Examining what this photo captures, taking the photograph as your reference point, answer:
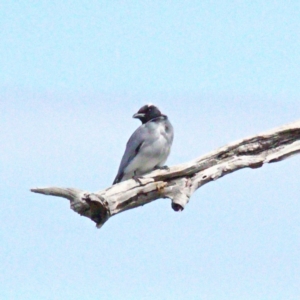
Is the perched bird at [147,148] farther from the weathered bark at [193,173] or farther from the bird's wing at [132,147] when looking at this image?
the weathered bark at [193,173]

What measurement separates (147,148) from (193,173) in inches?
134

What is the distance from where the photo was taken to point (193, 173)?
13859 mm

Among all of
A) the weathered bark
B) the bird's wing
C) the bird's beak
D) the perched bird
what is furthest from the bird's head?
the weathered bark

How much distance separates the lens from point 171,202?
44.3ft

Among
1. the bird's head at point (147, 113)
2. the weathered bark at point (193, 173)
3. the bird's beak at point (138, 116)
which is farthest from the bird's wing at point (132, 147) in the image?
the weathered bark at point (193, 173)

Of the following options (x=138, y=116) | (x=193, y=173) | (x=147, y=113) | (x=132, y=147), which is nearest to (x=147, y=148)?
(x=132, y=147)

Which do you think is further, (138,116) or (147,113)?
(138,116)

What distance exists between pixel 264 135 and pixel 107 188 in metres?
2.46

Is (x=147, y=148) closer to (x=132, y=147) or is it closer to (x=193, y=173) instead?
(x=132, y=147)

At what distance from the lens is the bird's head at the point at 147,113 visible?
18.6 meters

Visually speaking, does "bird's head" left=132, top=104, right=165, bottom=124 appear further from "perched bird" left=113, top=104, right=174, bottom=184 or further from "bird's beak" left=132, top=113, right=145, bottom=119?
"perched bird" left=113, top=104, right=174, bottom=184

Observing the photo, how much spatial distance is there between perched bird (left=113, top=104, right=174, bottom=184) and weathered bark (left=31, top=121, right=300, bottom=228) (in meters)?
2.97

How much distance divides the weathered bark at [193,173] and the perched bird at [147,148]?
2.97 meters

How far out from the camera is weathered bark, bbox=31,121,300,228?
1293 cm
